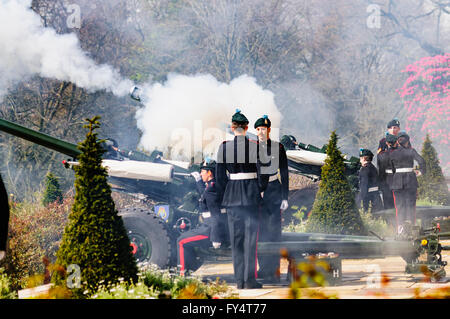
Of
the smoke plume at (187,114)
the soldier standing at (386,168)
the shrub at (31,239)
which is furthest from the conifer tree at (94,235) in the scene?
the smoke plume at (187,114)

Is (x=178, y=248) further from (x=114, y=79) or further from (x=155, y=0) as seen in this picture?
(x=155, y=0)

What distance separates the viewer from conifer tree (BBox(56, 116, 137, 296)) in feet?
17.1

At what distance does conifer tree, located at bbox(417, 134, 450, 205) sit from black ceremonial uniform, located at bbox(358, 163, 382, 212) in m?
4.46

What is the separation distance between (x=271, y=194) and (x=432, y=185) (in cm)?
929

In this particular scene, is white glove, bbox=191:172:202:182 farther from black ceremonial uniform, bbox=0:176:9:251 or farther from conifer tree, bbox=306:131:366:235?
black ceremonial uniform, bbox=0:176:9:251

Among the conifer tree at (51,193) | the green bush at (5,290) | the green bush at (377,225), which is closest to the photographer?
the green bush at (5,290)

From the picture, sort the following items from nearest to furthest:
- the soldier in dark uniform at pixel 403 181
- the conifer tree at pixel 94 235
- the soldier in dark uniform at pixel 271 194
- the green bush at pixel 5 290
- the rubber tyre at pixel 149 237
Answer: the conifer tree at pixel 94 235, the green bush at pixel 5 290, the soldier in dark uniform at pixel 271 194, the rubber tyre at pixel 149 237, the soldier in dark uniform at pixel 403 181

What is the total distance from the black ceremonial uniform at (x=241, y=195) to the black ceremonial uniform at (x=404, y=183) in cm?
370

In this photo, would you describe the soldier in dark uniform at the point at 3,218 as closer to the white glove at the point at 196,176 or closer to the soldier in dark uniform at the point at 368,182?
the white glove at the point at 196,176

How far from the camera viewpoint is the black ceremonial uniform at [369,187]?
1125 cm

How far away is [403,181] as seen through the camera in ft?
32.4

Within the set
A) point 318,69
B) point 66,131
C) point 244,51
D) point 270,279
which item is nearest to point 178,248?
point 270,279

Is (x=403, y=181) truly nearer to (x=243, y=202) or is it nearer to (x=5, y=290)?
(x=243, y=202)

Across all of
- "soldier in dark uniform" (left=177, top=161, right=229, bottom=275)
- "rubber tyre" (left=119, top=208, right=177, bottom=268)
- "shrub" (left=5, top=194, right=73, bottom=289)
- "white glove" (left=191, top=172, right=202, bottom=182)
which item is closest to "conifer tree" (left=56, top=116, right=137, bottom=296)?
"shrub" (left=5, top=194, right=73, bottom=289)
